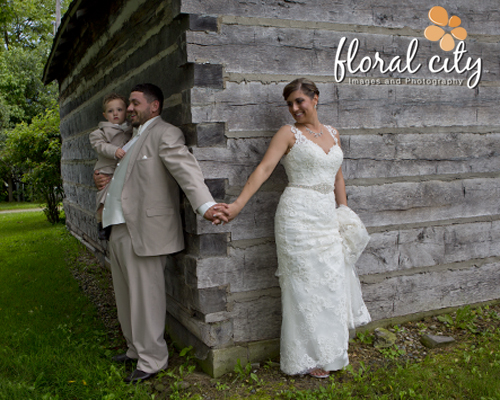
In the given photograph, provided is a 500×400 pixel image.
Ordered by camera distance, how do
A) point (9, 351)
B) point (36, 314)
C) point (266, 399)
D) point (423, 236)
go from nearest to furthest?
point (266, 399) < point (9, 351) < point (423, 236) < point (36, 314)

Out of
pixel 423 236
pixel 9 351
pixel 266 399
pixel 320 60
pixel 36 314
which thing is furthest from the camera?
pixel 36 314

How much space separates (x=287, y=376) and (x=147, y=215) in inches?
63.0

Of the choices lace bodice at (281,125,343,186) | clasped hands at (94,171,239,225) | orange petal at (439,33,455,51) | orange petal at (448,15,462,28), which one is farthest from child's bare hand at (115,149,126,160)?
orange petal at (448,15,462,28)

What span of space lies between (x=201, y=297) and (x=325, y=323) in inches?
36.7

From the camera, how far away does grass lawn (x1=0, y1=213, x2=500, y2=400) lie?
10.7 feet

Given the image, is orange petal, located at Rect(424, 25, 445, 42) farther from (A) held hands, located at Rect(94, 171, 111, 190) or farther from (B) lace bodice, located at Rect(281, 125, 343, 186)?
(A) held hands, located at Rect(94, 171, 111, 190)

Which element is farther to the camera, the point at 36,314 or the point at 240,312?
the point at 36,314

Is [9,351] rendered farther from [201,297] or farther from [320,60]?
[320,60]

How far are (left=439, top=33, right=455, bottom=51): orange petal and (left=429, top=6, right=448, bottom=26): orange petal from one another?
0.39 feet

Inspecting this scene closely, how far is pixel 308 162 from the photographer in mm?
3377

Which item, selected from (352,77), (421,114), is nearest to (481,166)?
(421,114)

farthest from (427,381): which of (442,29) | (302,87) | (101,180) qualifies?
(442,29)

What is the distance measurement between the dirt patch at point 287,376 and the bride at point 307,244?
0.15 metres

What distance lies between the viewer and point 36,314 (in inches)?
197
